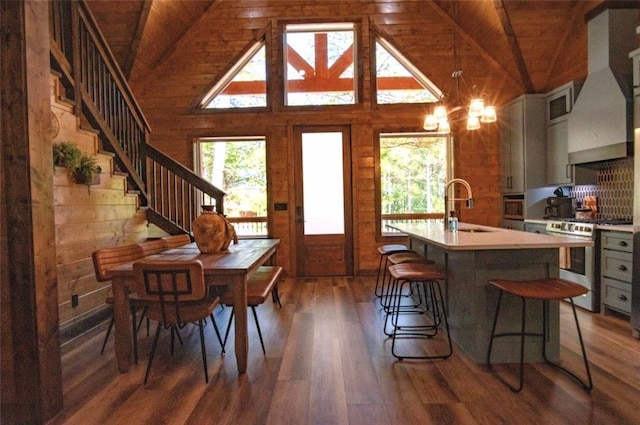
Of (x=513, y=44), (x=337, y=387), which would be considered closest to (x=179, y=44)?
(x=513, y=44)

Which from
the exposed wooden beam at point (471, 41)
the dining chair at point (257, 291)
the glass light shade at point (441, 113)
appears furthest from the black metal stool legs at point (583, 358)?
the exposed wooden beam at point (471, 41)


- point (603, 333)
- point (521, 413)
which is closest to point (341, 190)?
point (603, 333)

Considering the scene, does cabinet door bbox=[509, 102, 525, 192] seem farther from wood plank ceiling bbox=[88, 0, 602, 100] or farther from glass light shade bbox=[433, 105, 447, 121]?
glass light shade bbox=[433, 105, 447, 121]

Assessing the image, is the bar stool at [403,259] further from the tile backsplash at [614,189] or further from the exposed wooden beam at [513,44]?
the exposed wooden beam at [513,44]

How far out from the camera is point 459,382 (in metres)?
2.40

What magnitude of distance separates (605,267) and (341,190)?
343 cm

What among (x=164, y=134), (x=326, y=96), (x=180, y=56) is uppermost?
(x=180, y=56)

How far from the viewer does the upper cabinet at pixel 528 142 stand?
5.03 metres

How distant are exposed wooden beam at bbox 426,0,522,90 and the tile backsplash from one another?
2055mm

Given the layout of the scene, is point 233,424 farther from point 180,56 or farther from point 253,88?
point 180,56

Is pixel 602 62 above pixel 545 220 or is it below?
above

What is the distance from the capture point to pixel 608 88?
3.76m

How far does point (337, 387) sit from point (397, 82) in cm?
486

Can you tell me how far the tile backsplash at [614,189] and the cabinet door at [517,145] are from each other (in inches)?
32.9
